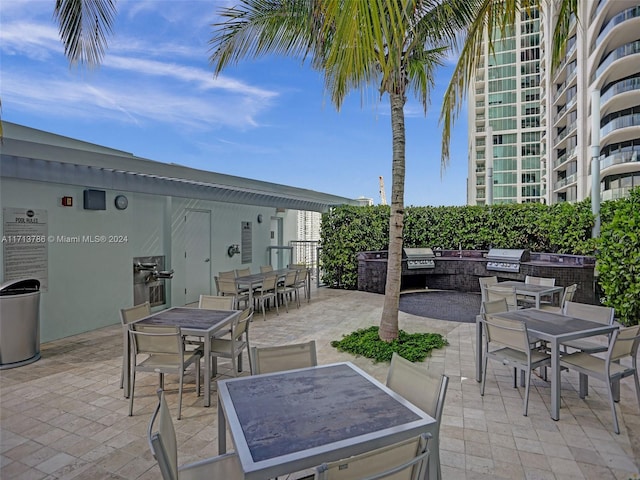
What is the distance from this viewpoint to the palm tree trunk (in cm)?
495

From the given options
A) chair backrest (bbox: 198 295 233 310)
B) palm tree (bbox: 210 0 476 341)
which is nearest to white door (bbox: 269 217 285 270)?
palm tree (bbox: 210 0 476 341)

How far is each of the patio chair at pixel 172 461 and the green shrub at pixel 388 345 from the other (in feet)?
9.87

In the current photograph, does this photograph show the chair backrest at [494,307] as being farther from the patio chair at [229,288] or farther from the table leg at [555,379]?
the patio chair at [229,288]

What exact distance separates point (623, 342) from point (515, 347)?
80cm

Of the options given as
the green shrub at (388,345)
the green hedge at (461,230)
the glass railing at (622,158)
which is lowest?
the green shrub at (388,345)

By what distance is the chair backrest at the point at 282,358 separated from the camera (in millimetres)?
2453

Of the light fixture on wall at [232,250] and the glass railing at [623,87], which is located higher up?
the glass railing at [623,87]

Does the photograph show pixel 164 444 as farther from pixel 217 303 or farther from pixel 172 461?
pixel 217 303

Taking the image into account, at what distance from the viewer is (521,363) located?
3.32 meters

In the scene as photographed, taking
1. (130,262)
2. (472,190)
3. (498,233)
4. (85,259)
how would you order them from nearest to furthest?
(85,259), (130,262), (498,233), (472,190)

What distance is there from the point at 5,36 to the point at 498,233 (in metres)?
10.5

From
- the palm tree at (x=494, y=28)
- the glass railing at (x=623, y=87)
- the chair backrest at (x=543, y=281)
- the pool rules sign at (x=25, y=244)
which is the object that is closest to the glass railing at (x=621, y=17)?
the glass railing at (x=623, y=87)

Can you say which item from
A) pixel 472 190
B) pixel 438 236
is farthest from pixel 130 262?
pixel 472 190

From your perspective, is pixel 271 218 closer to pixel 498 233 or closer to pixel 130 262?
pixel 130 262
